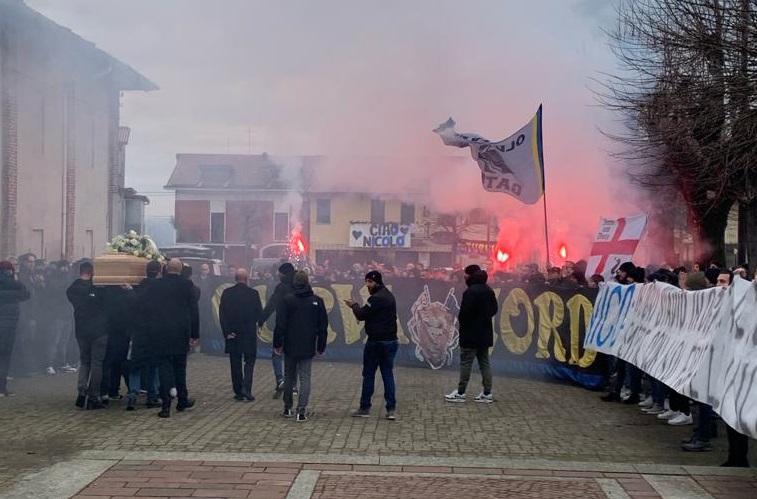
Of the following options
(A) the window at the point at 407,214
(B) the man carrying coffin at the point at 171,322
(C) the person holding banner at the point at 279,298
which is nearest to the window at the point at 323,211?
(A) the window at the point at 407,214

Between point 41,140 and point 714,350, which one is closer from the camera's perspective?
point 714,350

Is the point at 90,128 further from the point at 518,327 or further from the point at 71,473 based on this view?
the point at 71,473

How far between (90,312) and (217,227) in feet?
128

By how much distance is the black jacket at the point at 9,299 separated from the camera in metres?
9.89

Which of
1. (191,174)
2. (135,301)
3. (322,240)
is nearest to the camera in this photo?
(135,301)

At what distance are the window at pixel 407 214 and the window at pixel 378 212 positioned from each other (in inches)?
31.2

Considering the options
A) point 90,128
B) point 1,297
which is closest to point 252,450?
point 1,297

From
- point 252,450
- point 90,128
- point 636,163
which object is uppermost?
point 90,128

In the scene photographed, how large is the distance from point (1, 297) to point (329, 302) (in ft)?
19.2

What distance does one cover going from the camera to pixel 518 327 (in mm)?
12500

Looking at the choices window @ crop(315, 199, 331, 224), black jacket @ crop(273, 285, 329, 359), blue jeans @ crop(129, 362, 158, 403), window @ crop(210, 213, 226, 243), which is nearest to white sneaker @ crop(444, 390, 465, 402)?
black jacket @ crop(273, 285, 329, 359)

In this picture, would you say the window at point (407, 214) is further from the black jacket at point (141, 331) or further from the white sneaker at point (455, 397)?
the black jacket at point (141, 331)

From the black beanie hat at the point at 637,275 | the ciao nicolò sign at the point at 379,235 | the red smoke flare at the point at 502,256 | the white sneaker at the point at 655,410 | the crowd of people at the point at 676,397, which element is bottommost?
the white sneaker at the point at 655,410

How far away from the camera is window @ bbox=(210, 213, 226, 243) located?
156 feet
